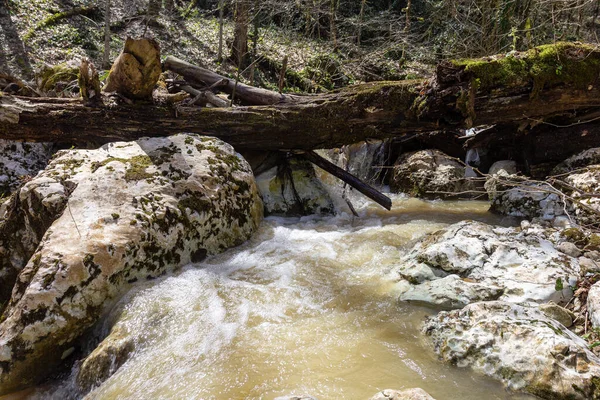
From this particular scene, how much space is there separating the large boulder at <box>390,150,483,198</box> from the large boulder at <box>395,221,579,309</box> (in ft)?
8.65

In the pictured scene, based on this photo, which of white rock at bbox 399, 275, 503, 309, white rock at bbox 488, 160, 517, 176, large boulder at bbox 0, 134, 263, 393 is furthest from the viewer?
white rock at bbox 488, 160, 517, 176

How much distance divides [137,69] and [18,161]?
119 inches

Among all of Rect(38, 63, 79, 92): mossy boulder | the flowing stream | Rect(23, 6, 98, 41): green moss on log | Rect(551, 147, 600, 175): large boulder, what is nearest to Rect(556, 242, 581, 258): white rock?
the flowing stream

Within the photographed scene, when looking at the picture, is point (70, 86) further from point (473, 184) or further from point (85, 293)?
point (473, 184)

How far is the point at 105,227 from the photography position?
3.29 meters

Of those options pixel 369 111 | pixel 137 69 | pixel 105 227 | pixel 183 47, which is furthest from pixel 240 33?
pixel 105 227

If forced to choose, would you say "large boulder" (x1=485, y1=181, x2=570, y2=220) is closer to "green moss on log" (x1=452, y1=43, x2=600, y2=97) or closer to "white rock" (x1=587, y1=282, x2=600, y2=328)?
"green moss on log" (x1=452, y1=43, x2=600, y2=97)

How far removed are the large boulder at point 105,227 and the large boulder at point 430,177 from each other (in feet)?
10.7

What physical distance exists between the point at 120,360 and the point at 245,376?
3.24ft

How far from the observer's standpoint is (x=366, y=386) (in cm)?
211

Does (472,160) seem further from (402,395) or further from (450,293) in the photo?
(402,395)

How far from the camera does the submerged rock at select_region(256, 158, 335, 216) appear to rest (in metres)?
5.54

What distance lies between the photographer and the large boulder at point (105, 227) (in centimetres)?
271

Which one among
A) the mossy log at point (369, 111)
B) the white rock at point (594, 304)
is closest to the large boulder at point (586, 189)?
the mossy log at point (369, 111)
